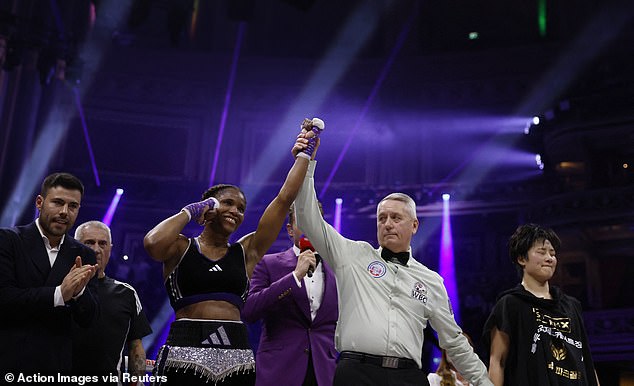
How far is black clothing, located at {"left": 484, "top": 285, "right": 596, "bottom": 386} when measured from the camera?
391 cm

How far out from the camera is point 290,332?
4.14 meters

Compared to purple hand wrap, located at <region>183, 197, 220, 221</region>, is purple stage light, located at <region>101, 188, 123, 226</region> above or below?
above

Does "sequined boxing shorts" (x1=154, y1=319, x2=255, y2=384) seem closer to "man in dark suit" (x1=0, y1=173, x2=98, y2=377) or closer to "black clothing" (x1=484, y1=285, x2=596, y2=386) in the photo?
"man in dark suit" (x1=0, y1=173, x2=98, y2=377)

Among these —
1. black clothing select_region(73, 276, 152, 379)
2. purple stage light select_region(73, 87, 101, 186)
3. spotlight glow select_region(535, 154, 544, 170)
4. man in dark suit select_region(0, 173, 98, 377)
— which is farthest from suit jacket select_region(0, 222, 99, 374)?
spotlight glow select_region(535, 154, 544, 170)

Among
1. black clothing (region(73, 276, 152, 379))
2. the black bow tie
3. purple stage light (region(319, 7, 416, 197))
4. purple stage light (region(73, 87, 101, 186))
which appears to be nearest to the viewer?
the black bow tie

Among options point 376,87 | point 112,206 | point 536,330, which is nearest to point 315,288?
point 536,330

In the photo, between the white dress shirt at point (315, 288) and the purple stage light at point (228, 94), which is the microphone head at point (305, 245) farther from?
the purple stage light at point (228, 94)

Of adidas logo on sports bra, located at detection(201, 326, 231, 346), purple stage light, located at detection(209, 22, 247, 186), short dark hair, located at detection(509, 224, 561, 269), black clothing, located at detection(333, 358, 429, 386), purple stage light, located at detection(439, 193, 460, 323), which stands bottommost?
black clothing, located at detection(333, 358, 429, 386)

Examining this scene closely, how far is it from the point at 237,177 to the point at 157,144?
259 centimetres

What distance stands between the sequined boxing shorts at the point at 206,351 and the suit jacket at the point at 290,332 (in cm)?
67

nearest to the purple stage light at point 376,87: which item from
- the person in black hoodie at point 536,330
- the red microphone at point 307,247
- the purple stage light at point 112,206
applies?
the purple stage light at point 112,206

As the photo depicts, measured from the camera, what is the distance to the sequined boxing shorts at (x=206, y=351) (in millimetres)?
→ 3262

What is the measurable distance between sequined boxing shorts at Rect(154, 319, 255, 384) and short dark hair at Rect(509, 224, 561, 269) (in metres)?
1.93

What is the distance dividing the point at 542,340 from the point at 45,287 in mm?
2856
